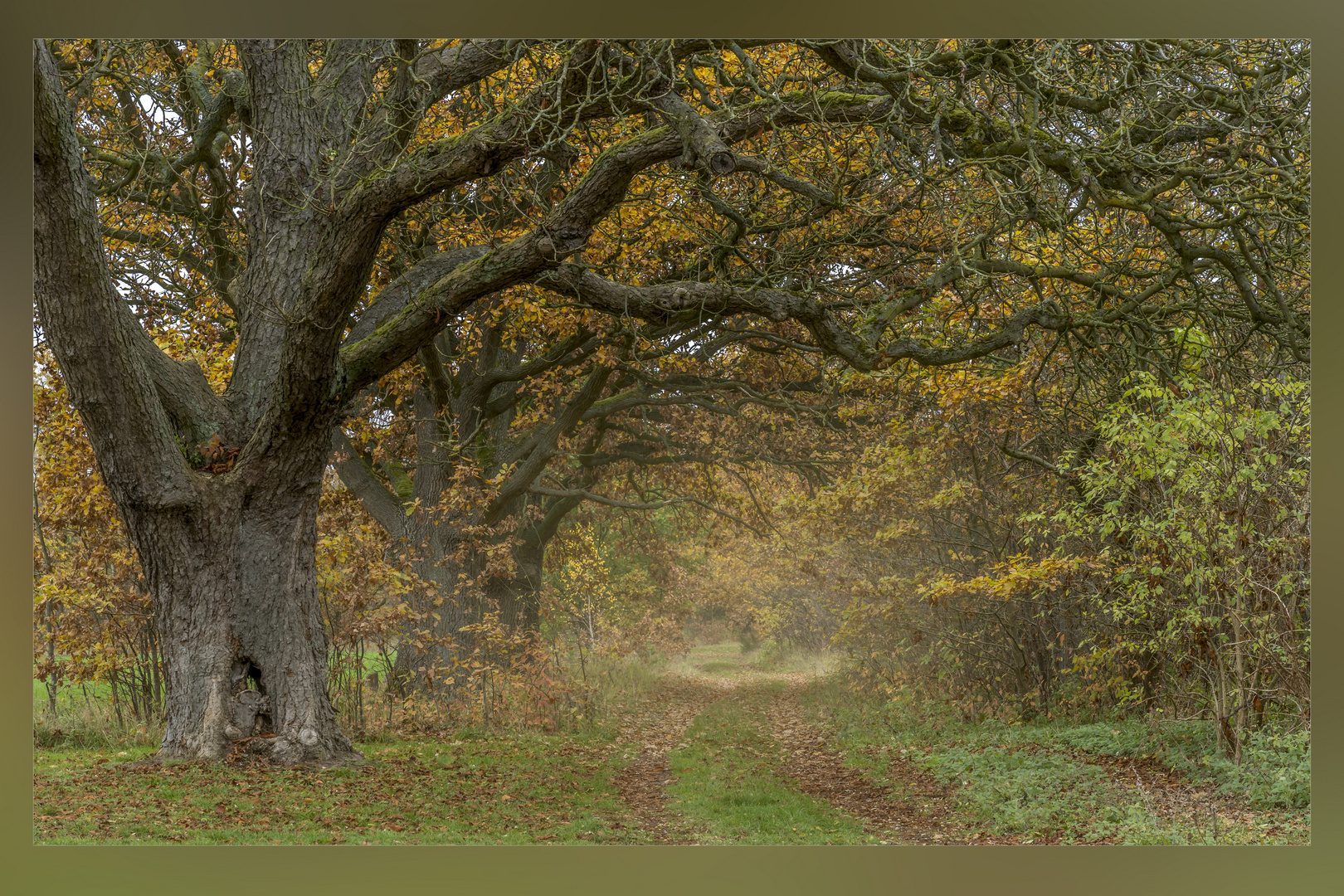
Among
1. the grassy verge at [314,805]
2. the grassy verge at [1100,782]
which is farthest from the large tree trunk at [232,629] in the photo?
the grassy verge at [1100,782]

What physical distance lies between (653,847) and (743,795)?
1.81 m

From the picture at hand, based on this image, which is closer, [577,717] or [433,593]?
[433,593]

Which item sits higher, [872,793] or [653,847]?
[653,847]

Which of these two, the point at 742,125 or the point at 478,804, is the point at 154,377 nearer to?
the point at 478,804

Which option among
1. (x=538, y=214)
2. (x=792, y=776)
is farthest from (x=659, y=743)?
(x=538, y=214)

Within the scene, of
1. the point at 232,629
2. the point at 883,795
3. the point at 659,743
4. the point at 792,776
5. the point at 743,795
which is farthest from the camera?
the point at 659,743

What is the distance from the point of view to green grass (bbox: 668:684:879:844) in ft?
17.7

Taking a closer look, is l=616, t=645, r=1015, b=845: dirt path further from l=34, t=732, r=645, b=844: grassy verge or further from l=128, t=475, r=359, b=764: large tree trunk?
l=128, t=475, r=359, b=764: large tree trunk

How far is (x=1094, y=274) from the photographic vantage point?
6.14 meters

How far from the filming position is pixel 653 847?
466 centimetres

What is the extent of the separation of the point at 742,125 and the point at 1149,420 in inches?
120

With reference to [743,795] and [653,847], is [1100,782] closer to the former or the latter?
[743,795]

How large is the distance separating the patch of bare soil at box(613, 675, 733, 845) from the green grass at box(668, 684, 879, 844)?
0.11m

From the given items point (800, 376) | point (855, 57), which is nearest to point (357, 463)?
point (800, 376)
